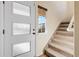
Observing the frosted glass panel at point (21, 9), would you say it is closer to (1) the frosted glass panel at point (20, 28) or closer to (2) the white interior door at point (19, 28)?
(2) the white interior door at point (19, 28)

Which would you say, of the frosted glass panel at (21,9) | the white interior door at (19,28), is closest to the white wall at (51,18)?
the white interior door at (19,28)

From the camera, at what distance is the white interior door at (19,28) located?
101 inches

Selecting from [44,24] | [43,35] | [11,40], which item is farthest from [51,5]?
[11,40]

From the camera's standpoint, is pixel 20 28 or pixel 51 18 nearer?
pixel 20 28

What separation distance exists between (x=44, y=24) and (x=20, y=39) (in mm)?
1924

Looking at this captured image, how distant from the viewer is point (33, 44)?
343 centimetres

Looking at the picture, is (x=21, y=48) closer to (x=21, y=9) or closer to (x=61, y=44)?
(x=21, y=9)

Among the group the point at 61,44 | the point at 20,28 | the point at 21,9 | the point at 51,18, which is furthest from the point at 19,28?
the point at 51,18

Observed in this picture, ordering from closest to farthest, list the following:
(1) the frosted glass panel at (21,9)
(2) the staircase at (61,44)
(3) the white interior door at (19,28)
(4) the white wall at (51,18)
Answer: (3) the white interior door at (19,28), (1) the frosted glass panel at (21,9), (2) the staircase at (61,44), (4) the white wall at (51,18)

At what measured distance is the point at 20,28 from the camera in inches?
117

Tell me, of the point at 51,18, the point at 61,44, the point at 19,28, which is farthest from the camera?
the point at 51,18

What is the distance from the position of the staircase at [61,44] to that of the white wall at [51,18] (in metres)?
0.24

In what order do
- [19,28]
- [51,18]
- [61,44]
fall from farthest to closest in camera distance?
[51,18] < [61,44] < [19,28]

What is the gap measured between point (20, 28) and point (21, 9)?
1.42ft
